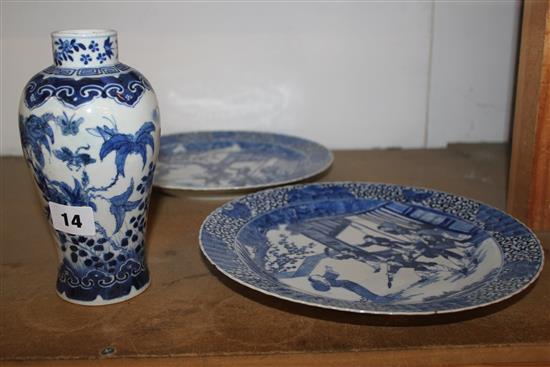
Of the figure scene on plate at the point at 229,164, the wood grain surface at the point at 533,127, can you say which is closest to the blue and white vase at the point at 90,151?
the figure scene on plate at the point at 229,164

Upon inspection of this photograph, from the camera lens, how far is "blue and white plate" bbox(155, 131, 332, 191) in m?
0.98

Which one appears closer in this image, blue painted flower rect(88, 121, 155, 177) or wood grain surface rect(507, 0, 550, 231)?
blue painted flower rect(88, 121, 155, 177)

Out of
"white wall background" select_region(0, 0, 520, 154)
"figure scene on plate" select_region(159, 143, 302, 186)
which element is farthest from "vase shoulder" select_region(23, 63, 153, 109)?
"white wall background" select_region(0, 0, 520, 154)

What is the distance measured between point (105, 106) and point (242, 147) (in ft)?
1.73

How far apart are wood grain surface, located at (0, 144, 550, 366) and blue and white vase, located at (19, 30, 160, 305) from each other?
0.16 ft

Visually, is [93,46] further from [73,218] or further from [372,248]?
[372,248]

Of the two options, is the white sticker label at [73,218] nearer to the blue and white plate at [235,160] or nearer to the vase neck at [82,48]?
the vase neck at [82,48]

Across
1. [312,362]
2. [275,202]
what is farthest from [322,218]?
[312,362]

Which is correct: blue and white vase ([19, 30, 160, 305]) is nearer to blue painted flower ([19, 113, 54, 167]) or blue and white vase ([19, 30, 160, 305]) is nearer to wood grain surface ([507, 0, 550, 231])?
blue painted flower ([19, 113, 54, 167])

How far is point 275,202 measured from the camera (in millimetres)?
866

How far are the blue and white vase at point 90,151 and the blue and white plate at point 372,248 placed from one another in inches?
3.8

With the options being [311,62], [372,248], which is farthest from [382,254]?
[311,62]

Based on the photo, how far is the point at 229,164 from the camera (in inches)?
42.2

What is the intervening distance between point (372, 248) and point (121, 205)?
11.7 inches
